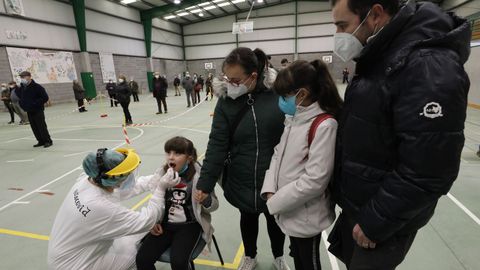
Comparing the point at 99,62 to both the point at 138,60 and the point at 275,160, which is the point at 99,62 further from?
the point at 275,160

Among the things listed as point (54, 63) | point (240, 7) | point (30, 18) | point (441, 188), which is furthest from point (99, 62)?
point (441, 188)

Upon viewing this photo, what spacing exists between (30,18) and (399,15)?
17.0 meters

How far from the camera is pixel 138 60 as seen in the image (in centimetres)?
2130

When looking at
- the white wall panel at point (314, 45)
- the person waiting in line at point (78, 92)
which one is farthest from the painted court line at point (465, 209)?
the white wall panel at point (314, 45)

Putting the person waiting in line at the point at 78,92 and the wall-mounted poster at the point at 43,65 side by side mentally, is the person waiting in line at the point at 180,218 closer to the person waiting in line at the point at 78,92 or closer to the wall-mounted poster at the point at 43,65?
the person waiting in line at the point at 78,92

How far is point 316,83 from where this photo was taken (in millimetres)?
1427

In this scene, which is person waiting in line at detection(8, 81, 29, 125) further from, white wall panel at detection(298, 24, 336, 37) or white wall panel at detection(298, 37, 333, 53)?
white wall panel at detection(298, 24, 336, 37)

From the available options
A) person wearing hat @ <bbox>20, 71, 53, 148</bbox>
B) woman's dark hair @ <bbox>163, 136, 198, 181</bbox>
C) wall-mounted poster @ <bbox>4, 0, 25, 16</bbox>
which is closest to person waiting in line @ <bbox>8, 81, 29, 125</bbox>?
person wearing hat @ <bbox>20, 71, 53, 148</bbox>

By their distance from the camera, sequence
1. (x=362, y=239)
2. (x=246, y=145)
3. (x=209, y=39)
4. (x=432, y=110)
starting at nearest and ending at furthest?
(x=432, y=110) < (x=362, y=239) < (x=246, y=145) < (x=209, y=39)

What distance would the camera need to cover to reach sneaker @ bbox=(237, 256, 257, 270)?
216 cm

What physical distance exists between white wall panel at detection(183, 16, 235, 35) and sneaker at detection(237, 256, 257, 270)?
2551cm

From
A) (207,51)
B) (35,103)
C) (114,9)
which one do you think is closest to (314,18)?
(207,51)

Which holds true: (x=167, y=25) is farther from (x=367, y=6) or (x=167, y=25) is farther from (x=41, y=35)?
(x=367, y=6)

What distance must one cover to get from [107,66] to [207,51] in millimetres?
10876
